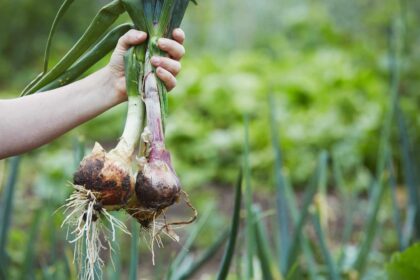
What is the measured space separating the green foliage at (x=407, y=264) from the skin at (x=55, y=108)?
597 mm

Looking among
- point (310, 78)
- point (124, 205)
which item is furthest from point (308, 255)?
point (310, 78)

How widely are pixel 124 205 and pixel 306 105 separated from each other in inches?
164

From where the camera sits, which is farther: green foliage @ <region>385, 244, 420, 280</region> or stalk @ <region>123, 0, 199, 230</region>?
green foliage @ <region>385, 244, 420, 280</region>

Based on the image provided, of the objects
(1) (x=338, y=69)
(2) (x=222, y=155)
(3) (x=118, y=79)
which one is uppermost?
(1) (x=338, y=69)

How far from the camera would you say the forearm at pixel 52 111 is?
3.52 ft

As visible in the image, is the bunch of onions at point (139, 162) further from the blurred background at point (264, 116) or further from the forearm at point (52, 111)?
the blurred background at point (264, 116)

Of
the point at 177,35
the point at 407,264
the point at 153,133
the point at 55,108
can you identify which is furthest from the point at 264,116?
the point at 153,133

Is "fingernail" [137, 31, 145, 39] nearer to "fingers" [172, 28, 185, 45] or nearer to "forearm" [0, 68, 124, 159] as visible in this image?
"fingers" [172, 28, 185, 45]

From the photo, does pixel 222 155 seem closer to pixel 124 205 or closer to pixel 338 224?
pixel 338 224

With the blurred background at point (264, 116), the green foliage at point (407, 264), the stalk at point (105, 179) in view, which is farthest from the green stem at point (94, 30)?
the blurred background at point (264, 116)

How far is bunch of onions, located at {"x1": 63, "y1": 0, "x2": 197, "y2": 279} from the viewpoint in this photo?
0.74 meters

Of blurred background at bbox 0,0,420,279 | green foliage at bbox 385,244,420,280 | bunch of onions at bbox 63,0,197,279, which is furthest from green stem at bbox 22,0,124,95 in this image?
blurred background at bbox 0,0,420,279

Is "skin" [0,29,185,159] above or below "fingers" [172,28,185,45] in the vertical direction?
below

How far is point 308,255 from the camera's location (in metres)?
1.49
